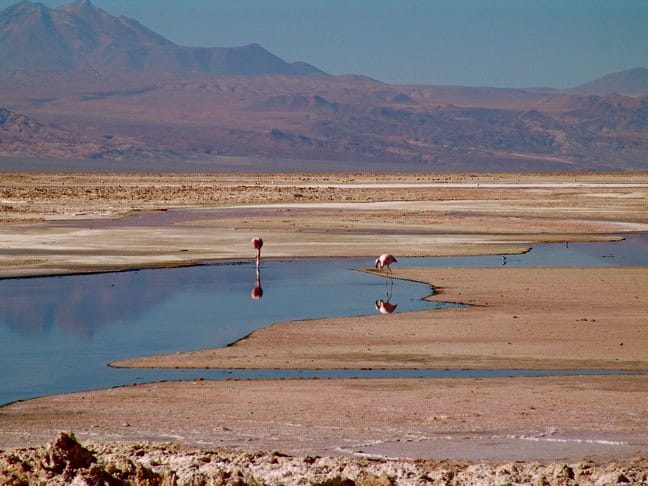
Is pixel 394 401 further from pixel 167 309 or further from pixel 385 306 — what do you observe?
pixel 167 309

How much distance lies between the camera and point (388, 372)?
1552 centimetres

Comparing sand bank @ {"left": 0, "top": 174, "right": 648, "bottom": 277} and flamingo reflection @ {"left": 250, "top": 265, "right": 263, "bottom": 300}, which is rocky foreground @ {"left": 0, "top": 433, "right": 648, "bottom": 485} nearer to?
flamingo reflection @ {"left": 250, "top": 265, "right": 263, "bottom": 300}

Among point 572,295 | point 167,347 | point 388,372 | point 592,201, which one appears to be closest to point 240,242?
point 572,295

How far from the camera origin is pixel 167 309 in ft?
73.2

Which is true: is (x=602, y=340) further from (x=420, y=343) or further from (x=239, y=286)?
(x=239, y=286)

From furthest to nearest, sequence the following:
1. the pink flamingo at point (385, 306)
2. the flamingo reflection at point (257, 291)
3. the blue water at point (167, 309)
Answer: the flamingo reflection at point (257, 291), the pink flamingo at point (385, 306), the blue water at point (167, 309)

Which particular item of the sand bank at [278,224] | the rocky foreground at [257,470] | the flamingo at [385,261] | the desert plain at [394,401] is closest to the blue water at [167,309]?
the flamingo at [385,261]

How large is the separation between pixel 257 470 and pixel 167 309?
1273 cm

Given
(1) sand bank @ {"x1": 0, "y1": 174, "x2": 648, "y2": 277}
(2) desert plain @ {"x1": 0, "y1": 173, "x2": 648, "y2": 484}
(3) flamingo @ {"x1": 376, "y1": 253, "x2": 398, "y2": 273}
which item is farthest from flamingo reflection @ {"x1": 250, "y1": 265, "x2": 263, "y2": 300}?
(1) sand bank @ {"x1": 0, "y1": 174, "x2": 648, "y2": 277}

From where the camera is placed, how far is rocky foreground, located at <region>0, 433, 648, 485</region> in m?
9.38

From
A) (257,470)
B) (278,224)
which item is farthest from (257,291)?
(278,224)

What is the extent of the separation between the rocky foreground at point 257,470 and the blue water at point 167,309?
4521 millimetres

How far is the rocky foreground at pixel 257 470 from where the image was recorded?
9383 mm

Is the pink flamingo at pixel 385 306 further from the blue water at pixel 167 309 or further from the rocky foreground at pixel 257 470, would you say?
the rocky foreground at pixel 257 470
